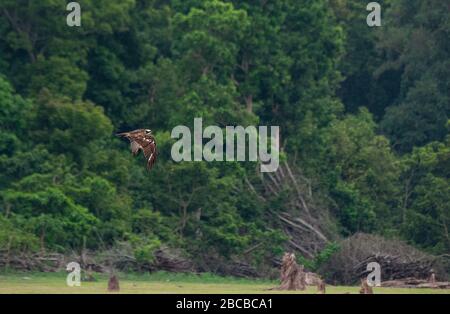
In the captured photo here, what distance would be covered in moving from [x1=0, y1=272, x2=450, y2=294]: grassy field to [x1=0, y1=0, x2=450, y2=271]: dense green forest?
868 millimetres

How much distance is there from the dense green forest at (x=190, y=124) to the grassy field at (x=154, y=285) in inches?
34.2

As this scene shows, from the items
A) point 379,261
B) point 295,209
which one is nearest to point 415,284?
point 379,261

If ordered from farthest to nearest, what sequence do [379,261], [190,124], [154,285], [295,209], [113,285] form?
[295,209] → [190,124] → [379,261] → [154,285] → [113,285]

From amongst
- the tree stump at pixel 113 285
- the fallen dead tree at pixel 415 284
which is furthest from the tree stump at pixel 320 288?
the tree stump at pixel 113 285

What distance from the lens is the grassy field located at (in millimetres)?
30562

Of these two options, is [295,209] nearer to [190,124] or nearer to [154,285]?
[190,124]

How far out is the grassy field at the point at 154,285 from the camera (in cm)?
3056

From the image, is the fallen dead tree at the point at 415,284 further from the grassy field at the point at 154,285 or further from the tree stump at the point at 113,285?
Result: the tree stump at the point at 113,285

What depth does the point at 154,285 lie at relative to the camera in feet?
108

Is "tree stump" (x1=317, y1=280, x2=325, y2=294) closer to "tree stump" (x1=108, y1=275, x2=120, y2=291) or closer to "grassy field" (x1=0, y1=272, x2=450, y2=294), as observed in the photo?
"grassy field" (x1=0, y1=272, x2=450, y2=294)

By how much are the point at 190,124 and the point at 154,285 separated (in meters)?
6.79

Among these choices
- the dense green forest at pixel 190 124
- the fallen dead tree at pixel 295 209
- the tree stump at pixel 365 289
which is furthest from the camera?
the fallen dead tree at pixel 295 209

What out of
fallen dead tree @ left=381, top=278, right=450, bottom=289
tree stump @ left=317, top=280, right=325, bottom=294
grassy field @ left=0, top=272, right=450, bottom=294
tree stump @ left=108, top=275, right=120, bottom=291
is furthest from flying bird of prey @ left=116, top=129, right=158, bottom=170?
fallen dead tree @ left=381, top=278, right=450, bottom=289
